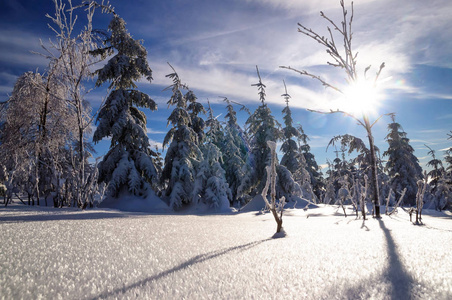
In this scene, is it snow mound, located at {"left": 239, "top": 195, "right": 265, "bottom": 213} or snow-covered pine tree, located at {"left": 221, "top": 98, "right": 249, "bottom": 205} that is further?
snow-covered pine tree, located at {"left": 221, "top": 98, "right": 249, "bottom": 205}

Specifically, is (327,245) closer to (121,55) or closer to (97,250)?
(97,250)

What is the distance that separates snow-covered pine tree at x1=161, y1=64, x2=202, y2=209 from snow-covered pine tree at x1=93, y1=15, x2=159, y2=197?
1.30m

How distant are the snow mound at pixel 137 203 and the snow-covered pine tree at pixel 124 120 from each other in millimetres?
326

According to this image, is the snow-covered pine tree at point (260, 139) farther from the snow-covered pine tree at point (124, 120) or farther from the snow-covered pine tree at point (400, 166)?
the snow-covered pine tree at point (400, 166)

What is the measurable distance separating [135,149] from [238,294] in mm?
13590

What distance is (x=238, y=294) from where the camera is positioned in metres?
0.93

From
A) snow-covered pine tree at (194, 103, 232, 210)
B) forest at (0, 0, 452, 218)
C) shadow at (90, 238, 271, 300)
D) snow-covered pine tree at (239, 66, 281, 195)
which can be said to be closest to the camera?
shadow at (90, 238, 271, 300)

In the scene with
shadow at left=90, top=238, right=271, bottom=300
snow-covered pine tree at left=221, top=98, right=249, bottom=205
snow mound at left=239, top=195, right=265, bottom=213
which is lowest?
snow mound at left=239, top=195, right=265, bottom=213

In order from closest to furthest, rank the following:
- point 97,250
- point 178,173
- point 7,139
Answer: point 97,250, point 7,139, point 178,173

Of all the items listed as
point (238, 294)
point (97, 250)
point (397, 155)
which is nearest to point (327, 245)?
point (238, 294)

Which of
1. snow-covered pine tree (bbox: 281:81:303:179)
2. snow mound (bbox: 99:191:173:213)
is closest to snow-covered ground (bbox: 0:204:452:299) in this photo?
snow mound (bbox: 99:191:173:213)

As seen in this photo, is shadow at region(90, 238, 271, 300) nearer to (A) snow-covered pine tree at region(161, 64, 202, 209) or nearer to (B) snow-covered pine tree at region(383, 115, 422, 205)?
(A) snow-covered pine tree at region(161, 64, 202, 209)

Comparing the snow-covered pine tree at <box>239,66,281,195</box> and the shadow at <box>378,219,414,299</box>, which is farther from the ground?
the snow-covered pine tree at <box>239,66,281,195</box>

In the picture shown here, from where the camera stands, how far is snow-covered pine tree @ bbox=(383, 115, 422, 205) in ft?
69.2
